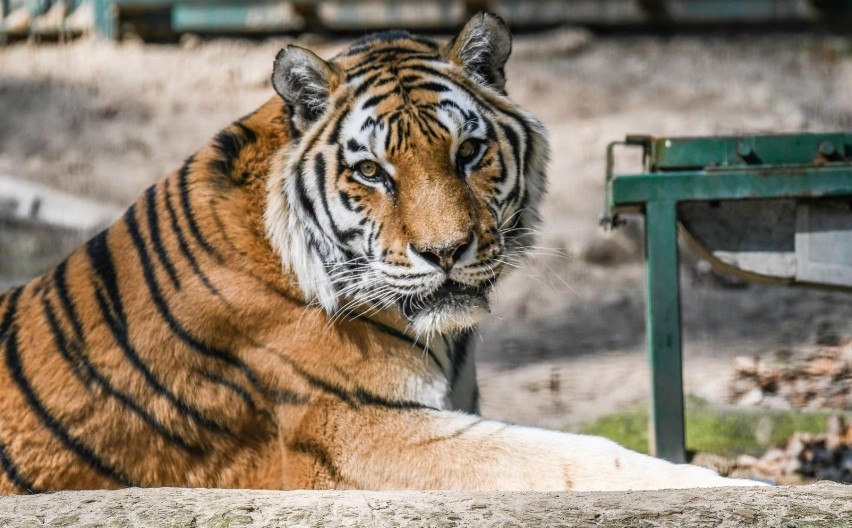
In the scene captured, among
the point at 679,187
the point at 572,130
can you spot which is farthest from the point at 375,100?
the point at 572,130

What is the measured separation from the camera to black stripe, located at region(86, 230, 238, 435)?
2.75 meters

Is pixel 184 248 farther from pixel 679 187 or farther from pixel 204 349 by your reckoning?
pixel 679 187

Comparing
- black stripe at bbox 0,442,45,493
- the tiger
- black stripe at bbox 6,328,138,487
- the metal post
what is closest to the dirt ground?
the metal post

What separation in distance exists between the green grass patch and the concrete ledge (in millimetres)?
1895

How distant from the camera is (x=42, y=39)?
352 inches

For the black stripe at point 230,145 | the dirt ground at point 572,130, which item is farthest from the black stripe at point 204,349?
the dirt ground at point 572,130

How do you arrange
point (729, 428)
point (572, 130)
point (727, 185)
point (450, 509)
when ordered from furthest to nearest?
point (572, 130), point (729, 428), point (727, 185), point (450, 509)

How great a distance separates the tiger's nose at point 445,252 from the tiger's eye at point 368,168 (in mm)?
228

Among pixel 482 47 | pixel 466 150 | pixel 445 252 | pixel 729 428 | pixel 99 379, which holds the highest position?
pixel 482 47

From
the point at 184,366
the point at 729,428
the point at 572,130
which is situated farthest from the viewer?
the point at 572,130

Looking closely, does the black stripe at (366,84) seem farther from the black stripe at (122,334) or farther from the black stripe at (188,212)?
the black stripe at (122,334)

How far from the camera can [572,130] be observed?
7523 mm

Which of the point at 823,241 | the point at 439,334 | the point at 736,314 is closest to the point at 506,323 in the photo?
the point at 736,314

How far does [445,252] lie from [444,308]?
0.16 meters
